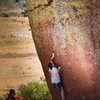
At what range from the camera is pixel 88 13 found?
15.9ft

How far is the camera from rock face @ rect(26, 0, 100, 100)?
488 centimetres

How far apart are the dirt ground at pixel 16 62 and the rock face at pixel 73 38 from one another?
4104 mm

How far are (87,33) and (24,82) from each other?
5.59m

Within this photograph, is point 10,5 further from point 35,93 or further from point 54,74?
point 54,74

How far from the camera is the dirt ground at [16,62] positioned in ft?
33.8

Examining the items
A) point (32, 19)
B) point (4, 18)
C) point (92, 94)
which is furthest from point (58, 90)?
point (4, 18)

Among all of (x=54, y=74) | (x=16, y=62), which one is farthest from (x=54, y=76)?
(x=16, y=62)

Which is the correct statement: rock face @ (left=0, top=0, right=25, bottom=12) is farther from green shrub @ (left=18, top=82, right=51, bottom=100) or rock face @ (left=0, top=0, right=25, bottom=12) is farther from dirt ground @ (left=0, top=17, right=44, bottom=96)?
green shrub @ (left=18, top=82, right=51, bottom=100)

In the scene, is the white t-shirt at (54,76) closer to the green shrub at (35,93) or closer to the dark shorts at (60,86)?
the dark shorts at (60,86)

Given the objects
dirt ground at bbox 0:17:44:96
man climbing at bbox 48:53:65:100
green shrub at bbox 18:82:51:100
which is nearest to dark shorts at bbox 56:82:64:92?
man climbing at bbox 48:53:65:100

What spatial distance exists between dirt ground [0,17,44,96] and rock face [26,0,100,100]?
162 inches

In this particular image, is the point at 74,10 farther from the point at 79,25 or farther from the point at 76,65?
the point at 76,65

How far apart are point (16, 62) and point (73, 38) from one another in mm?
8731

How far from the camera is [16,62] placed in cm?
1342
